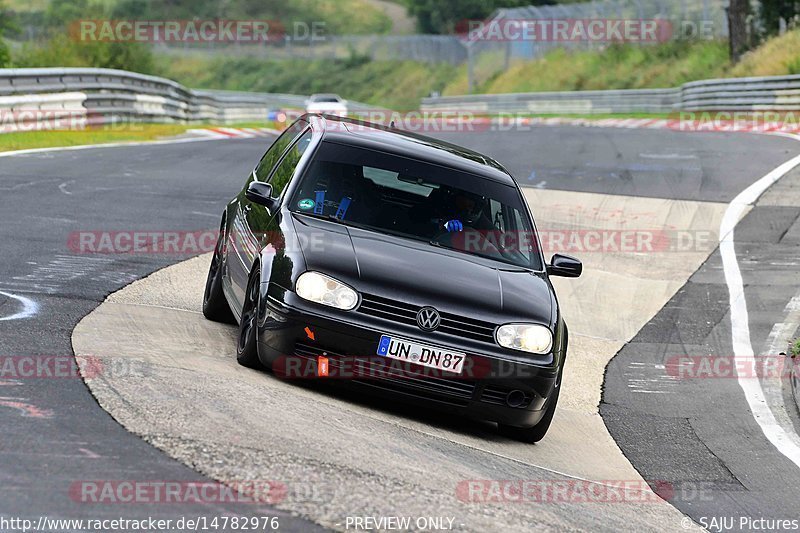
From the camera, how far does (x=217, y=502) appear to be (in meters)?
4.75

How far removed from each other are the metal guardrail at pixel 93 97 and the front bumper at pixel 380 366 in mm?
15438

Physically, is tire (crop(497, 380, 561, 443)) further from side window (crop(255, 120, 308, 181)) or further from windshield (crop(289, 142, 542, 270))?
side window (crop(255, 120, 308, 181))

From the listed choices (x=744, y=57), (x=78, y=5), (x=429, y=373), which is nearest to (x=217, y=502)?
(x=429, y=373)

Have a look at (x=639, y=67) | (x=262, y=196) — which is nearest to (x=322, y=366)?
(x=262, y=196)

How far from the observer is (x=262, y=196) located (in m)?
7.96

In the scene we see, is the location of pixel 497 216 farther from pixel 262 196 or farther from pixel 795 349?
pixel 795 349

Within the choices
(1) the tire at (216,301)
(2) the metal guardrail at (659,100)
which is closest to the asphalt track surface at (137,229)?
(1) the tire at (216,301)

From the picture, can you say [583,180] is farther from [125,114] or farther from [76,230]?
[125,114]

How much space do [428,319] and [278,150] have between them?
288cm

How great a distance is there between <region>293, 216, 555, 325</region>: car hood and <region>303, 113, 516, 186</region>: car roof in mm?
868

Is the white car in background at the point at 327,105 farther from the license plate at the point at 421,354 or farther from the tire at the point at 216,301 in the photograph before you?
the license plate at the point at 421,354

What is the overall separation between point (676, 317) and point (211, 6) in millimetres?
109178

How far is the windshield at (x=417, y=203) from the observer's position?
7.87 metres

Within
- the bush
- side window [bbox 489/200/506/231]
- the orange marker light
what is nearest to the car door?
the orange marker light
